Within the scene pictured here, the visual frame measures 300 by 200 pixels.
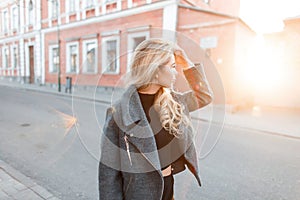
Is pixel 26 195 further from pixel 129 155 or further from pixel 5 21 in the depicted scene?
pixel 5 21

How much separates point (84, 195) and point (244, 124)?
252 inches

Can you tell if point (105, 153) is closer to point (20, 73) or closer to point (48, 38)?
point (48, 38)

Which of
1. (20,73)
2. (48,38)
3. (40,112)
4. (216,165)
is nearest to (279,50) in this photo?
(216,165)

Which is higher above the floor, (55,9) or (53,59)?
(55,9)

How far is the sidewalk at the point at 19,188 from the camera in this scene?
2774mm

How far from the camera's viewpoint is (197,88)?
1.59m

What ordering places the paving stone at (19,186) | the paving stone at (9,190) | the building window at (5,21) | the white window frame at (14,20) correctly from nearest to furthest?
the paving stone at (9,190) < the paving stone at (19,186) < the white window frame at (14,20) < the building window at (5,21)

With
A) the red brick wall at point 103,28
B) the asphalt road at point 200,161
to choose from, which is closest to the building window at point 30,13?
the red brick wall at point 103,28

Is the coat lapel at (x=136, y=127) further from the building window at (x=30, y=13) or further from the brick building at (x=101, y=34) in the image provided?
the building window at (x=30, y=13)

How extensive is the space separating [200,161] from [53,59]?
1857 cm

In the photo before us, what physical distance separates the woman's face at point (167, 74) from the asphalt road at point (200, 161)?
1.61 metres

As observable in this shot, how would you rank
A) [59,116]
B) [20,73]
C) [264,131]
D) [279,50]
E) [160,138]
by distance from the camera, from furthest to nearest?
1. [20,73]
2. [279,50]
3. [59,116]
4. [264,131]
5. [160,138]

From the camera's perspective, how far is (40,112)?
8469mm

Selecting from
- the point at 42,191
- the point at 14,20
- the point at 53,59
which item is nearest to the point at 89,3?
the point at 53,59
